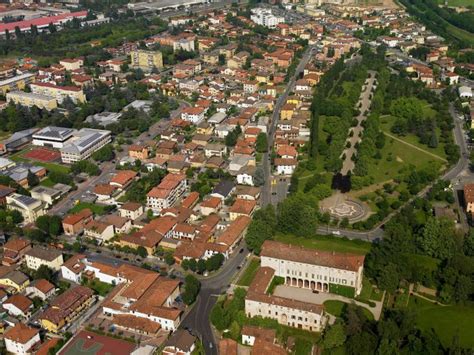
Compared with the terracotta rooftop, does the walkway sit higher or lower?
lower

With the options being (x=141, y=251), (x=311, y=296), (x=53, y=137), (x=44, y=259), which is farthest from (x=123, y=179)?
(x=311, y=296)

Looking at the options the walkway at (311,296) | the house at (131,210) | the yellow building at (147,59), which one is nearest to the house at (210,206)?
the house at (131,210)

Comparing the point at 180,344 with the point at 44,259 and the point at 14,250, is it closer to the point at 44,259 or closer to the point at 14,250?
Answer: the point at 44,259

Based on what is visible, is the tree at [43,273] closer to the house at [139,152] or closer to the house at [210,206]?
the house at [210,206]

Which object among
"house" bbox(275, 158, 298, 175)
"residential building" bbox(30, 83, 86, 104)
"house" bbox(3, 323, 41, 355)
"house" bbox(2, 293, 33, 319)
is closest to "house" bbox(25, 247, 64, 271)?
"house" bbox(2, 293, 33, 319)

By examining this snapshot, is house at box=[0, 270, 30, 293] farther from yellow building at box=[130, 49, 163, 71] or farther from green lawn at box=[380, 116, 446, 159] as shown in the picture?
yellow building at box=[130, 49, 163, 71]
